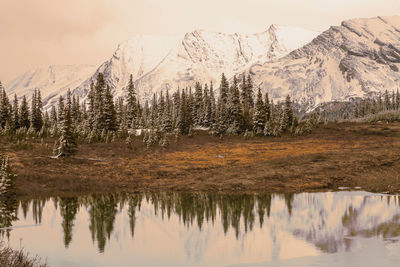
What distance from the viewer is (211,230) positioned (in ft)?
66.4

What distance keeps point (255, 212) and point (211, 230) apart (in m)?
5.47

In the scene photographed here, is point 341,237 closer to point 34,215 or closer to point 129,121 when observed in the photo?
point 34,215

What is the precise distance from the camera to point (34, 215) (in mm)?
24672

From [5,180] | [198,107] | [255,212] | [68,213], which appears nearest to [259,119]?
[198,107]

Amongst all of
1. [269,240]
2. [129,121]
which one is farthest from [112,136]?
[269,240]

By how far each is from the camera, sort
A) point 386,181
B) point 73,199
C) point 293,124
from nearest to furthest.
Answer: point 73,199 < point 386,181 < point 293,124

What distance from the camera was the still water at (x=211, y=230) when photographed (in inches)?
614

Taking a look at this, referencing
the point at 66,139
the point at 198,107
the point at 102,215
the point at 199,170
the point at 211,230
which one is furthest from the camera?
the point at 198,107

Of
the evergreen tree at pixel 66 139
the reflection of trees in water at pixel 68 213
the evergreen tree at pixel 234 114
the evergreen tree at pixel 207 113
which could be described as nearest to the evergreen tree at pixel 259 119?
the evergreen tree at pixel 234 114

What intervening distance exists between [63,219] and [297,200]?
55.1ft

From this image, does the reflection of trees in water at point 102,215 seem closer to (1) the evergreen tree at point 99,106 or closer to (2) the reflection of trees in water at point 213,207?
(2) the reflection of trees in water at point 213,207

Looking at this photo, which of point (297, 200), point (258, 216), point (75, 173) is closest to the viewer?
point (258, 216)

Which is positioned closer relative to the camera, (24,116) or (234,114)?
(24,116)

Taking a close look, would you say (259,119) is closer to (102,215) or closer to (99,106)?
(99,106)
